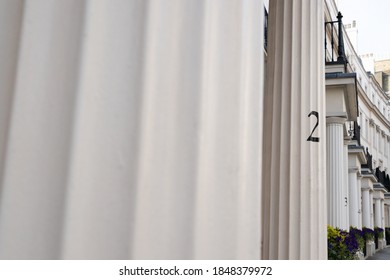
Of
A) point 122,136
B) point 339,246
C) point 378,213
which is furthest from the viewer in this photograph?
point 378,213

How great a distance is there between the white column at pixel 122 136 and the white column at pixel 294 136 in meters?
1.57

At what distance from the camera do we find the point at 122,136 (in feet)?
2.67

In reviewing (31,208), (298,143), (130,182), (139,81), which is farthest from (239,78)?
(298,143)

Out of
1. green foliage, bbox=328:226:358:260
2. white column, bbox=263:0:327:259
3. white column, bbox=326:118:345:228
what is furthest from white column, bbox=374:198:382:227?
white column, bbox=263:0:327:259

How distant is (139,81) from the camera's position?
→ 842 millimetres

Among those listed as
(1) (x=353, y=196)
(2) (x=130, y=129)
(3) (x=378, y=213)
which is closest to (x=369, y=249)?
(1) (x=353, y=196)

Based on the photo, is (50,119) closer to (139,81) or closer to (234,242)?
(139,81)

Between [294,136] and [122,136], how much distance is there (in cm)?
194

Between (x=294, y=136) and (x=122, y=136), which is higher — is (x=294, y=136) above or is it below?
above

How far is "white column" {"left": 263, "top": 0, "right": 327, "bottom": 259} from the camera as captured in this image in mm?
2428

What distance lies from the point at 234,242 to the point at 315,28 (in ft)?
7.46

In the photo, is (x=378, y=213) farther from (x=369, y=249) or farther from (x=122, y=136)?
(x=122, y=136)

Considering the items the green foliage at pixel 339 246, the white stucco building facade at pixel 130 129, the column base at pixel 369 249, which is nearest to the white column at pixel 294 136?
the white stucco building facade at pixel 130 129
